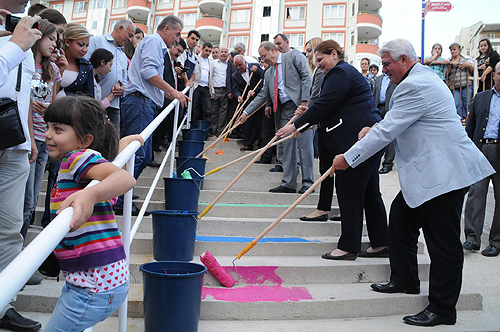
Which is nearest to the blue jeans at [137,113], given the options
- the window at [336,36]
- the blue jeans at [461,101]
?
the blue jeans at [461,101]

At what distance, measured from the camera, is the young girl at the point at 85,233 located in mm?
1494

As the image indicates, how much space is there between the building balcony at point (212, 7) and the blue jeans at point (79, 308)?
1238 inches

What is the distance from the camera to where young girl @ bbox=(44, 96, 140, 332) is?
4.90ft

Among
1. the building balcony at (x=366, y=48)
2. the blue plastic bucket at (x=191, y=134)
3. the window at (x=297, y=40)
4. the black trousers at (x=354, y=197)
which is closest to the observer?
the black trousers at (x=354, y=197)

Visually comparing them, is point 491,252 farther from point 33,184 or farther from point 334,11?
point 334,11

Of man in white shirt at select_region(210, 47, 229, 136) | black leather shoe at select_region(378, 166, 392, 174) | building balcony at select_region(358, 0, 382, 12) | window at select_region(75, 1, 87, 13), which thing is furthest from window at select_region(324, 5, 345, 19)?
black leather shoe at select_region(378, 166, 392, 174)

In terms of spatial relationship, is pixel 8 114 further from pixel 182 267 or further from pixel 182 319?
pixel 182 319

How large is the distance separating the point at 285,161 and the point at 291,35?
25.7 metres

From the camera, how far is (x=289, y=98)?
5.67 m

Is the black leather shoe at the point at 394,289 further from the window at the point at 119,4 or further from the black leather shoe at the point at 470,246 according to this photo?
the window at the point at 119,4

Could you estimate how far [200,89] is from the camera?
7.97 m

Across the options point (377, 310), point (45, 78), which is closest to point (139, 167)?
point (45, 78)

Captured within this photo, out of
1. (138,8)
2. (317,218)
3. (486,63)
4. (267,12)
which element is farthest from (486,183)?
(138,8)

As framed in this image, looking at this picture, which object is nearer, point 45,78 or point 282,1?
point 45,78
